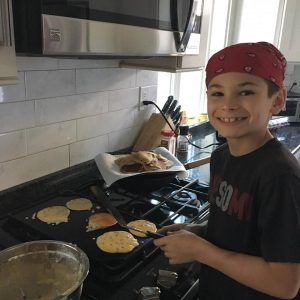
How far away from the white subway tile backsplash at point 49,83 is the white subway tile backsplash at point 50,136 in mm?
111

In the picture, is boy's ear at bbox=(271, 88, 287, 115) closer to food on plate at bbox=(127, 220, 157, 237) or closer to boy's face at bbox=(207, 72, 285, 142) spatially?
boy's face at bbox=(207, 72, 285, 142)

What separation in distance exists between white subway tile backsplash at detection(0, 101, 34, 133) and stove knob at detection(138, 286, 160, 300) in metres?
0.65

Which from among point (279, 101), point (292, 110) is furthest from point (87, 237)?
point (292, 110)

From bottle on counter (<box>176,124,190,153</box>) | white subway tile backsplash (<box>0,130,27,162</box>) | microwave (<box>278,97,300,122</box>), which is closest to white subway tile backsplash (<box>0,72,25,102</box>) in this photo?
white subway tile backsplash (<box>0,130,27,162</box>)

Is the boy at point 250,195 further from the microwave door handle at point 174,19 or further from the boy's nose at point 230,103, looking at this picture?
the microwave door handle at point 174,19

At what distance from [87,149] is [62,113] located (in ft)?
0.69

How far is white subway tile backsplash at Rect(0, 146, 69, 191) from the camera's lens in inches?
42.8

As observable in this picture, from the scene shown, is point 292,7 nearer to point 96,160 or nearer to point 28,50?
point 96,160

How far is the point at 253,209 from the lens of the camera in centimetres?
73

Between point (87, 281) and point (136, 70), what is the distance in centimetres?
102

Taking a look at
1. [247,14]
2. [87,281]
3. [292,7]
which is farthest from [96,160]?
[247,14]

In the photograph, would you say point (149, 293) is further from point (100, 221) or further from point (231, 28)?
point (231, 28)

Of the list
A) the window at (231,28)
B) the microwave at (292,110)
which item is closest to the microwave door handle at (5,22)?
the window at (231,28)

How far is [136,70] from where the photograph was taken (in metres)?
1.55
